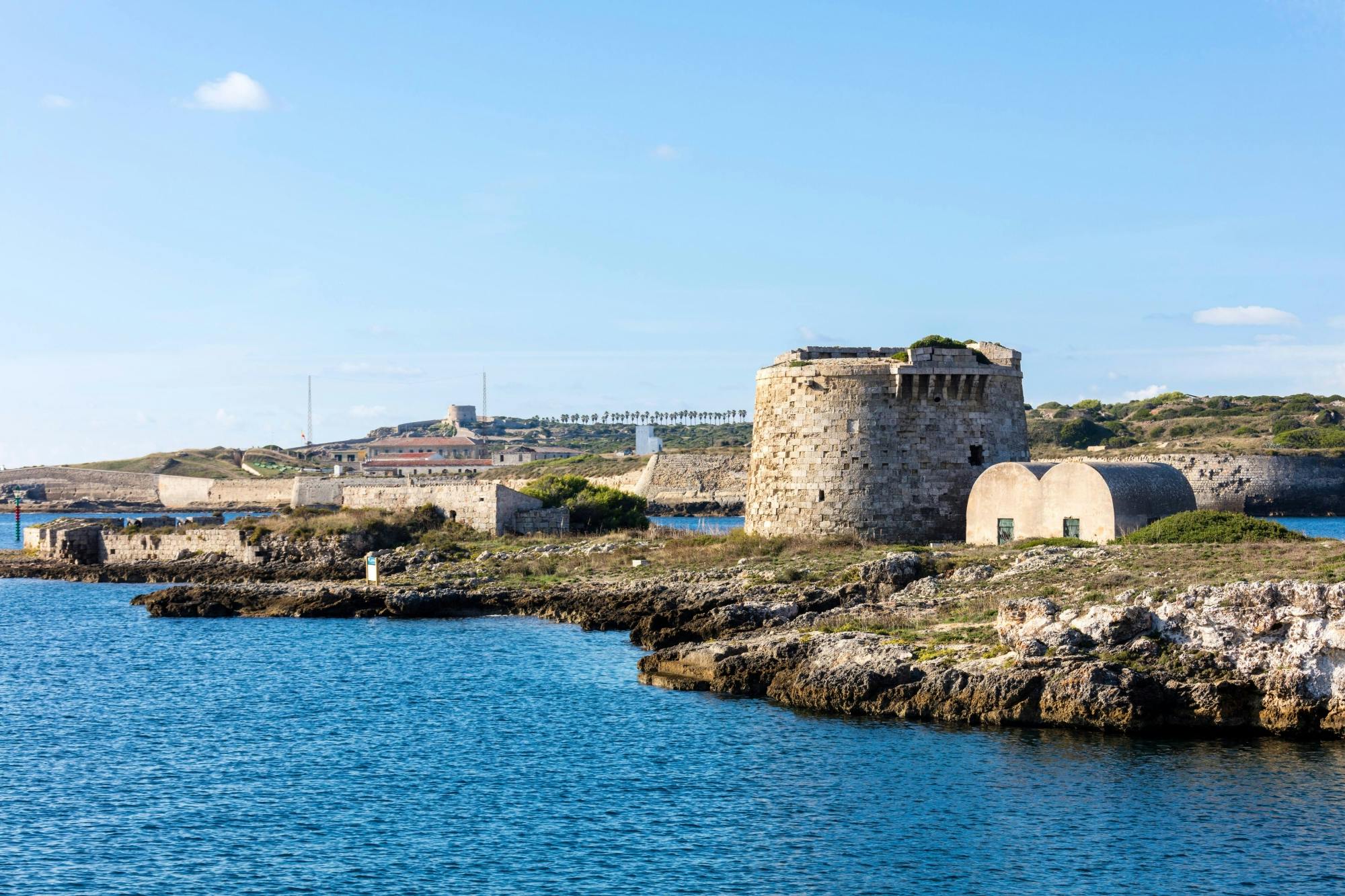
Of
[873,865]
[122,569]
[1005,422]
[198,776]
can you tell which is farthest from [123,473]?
[873,865]

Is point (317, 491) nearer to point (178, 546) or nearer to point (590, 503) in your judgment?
point (178, 546)

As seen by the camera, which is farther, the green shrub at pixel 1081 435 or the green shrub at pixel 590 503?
the green shrub at pixel 1081 435

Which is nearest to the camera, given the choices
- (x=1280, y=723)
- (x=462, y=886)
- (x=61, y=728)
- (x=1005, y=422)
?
(x=462, y=886)

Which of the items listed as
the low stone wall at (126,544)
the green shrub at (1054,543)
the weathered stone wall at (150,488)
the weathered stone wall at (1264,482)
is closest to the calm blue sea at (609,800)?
the green shrub at (1054,543)

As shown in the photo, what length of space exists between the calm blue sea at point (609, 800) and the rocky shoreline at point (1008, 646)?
55 centimetres

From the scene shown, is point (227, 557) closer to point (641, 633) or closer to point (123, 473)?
point (641, 633)

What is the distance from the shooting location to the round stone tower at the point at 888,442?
3616cm

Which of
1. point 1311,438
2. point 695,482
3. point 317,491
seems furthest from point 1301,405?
point 317,491

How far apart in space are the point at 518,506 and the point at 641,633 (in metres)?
19.3

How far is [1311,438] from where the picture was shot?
319ft

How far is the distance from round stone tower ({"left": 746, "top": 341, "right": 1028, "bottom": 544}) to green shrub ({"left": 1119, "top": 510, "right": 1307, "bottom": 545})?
24.0ft

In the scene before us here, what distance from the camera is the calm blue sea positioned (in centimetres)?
1514

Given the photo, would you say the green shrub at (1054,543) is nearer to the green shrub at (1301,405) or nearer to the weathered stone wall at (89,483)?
the green shrub at (1301,405)

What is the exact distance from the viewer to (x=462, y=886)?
15008 mm
